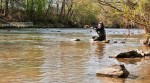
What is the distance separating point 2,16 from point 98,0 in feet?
A: 251

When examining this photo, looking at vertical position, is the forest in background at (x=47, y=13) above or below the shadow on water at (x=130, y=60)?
below

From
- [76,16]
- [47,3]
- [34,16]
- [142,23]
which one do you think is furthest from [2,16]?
[142,23]

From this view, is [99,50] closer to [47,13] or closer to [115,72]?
[115,72]

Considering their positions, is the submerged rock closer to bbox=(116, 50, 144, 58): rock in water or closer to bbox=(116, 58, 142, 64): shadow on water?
bbox=(116, 50, 144, 58): rock in water

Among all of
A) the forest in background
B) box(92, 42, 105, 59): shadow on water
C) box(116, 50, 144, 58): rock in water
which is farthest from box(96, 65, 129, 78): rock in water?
the forest in background

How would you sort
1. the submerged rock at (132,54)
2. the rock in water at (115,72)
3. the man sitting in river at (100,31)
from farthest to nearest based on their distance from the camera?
the man sitting in river at (100,31), the submerged rock at (132,54), the rock in water at (115,72)

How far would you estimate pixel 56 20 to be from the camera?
9788cm

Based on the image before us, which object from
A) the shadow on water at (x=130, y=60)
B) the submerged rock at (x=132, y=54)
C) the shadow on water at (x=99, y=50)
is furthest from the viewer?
the shadow on water at (x=99, y=50)

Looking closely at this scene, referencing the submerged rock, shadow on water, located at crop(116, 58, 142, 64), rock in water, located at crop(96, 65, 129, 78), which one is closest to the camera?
rock in water, located at crop(96, 65, 129, 78)

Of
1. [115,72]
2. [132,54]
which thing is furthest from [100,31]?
[115,72]

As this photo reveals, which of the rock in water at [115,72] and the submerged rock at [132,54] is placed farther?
the submerged rock at [132,54]

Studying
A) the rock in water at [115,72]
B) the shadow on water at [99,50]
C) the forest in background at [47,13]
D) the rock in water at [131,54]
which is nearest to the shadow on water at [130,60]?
the rock in water at [131,54]

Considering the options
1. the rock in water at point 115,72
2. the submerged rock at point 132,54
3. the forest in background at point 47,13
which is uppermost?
the rock in water at point 115,72

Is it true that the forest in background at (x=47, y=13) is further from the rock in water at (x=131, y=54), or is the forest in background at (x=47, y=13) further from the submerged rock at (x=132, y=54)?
the rock in water at (x=131, y=54)
